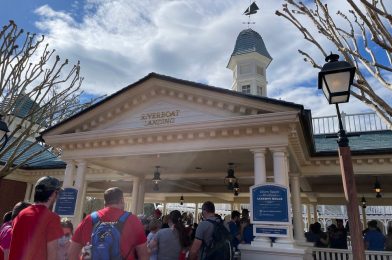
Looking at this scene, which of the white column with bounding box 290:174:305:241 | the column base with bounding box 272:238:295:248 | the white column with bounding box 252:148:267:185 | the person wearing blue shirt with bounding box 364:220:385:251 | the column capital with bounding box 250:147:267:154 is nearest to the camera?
the column base with bounding box 272:238:295:248

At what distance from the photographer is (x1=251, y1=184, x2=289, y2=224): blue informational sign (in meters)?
7.21

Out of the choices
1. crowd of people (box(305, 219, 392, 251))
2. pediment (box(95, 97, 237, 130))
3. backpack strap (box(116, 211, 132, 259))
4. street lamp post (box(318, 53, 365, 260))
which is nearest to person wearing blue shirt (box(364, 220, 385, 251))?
crowd of people (box(305, 219, 392, 251))

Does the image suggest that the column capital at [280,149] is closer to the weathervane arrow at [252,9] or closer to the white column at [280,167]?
the white column at [280,167]

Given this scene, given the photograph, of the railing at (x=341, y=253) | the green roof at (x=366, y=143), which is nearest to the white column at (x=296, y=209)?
the railing at (x=341, y=253)

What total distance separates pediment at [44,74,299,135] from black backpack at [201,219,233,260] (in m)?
3.94

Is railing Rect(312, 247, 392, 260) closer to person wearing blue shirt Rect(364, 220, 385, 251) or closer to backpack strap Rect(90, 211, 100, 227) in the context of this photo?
person wearing blue shirt Rect(364, 220, 385, 251)

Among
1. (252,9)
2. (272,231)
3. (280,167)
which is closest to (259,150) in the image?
(280,167)

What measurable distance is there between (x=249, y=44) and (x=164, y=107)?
18.7 meters

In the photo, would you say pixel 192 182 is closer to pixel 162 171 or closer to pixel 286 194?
pixel 162 171

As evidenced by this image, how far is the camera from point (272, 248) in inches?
277

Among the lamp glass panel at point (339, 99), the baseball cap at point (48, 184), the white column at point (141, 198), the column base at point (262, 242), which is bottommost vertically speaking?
the column base at point (262, 242)

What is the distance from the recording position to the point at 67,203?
10070 mm

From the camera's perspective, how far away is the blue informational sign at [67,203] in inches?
394

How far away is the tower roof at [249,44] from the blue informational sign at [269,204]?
20176mm
